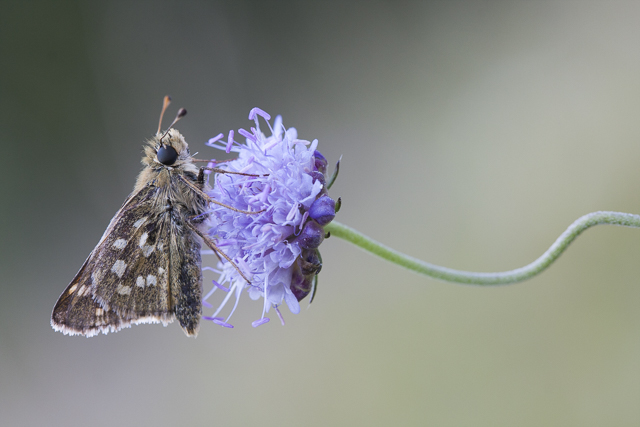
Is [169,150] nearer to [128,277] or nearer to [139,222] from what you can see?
[139,222]

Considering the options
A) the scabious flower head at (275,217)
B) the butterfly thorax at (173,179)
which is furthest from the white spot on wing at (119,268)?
the scabious flower head at (275,217)

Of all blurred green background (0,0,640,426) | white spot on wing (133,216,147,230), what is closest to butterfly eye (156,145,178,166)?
white spot on wing (133,216,147,230)

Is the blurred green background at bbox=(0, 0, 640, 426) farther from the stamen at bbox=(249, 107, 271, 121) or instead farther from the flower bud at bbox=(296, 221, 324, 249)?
the stamen at bbox=(249, 107, 271, 121)

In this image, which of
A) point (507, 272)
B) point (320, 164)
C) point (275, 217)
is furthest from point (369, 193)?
point (507, 272)

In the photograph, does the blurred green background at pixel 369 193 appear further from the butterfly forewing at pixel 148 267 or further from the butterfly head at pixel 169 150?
the butterfly head at pixel 169 150

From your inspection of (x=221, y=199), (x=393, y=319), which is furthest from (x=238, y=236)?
(x=393, y=319)

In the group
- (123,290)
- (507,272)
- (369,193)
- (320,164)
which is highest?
(369,193)
